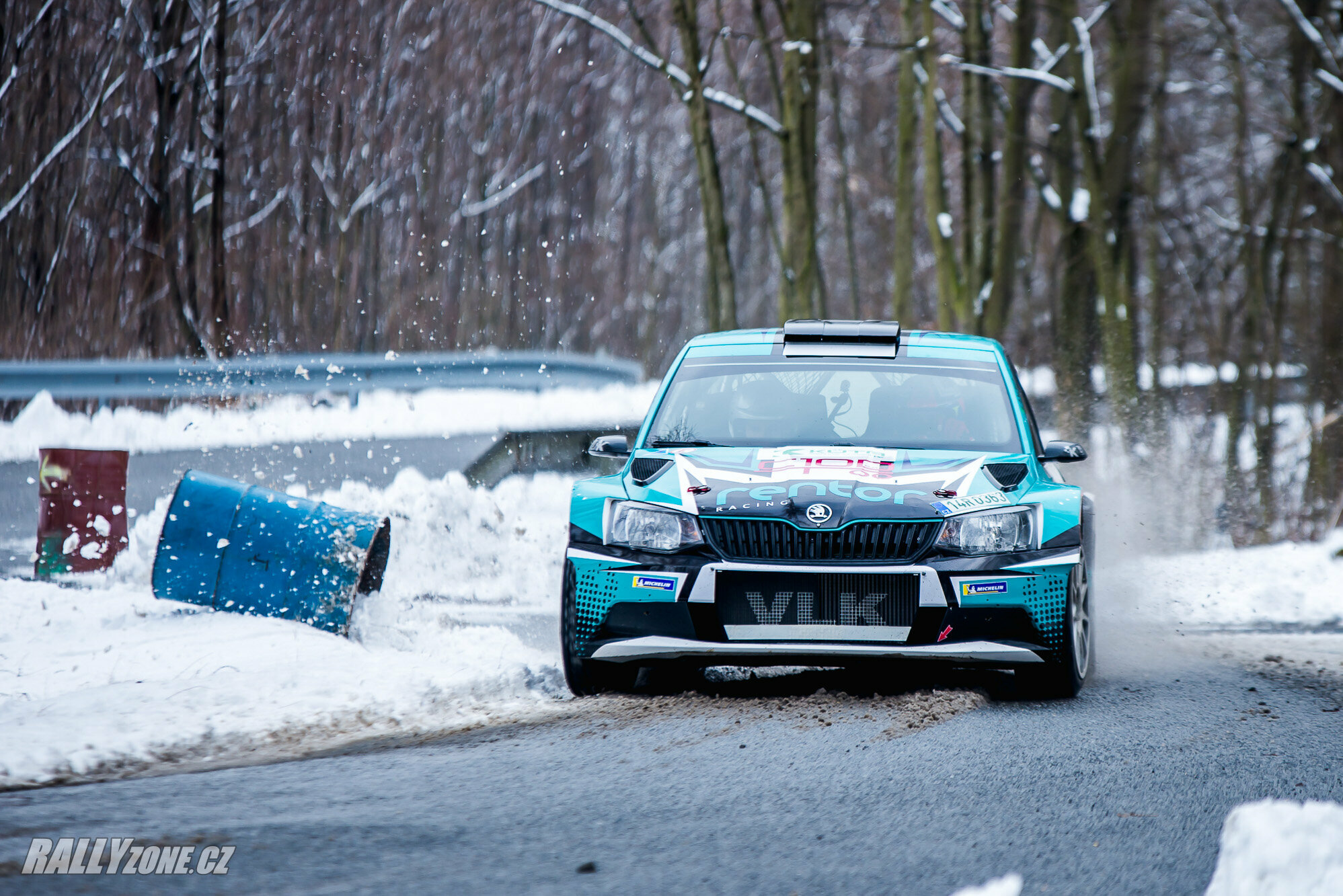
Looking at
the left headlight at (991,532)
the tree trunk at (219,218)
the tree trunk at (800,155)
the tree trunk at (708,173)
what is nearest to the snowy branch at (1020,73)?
the tree trunk at (800,155)

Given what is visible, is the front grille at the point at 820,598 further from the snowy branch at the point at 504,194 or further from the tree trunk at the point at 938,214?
the snowy branch at the point at 504,194

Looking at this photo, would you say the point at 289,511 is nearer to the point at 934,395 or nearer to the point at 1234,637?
the point at 934,395

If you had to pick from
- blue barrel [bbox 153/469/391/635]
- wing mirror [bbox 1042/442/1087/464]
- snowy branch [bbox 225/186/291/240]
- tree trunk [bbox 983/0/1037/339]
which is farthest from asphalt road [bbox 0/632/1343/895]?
snowy branch [bbox 225/186/291/240]

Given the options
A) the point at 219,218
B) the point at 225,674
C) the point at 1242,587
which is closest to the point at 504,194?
the point at 219,218

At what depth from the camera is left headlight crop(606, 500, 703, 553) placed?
6.28 meters

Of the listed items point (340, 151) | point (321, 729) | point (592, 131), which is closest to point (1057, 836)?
point (321, 729)

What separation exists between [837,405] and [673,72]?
14.5 m

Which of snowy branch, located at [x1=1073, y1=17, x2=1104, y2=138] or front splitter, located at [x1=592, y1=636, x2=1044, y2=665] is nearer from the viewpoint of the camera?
front splitter, located at [x1=592, y1=636, x2=1044, y2=665]

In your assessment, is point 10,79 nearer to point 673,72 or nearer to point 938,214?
point 673,72

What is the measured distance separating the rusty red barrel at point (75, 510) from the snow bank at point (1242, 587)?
722 centimetres

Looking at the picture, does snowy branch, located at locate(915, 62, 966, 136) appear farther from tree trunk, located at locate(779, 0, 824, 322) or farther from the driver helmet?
the driver helmet

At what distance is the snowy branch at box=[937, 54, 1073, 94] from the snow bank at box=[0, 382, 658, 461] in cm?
579

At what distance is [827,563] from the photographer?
6.13 metres

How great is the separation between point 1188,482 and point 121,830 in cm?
1824
